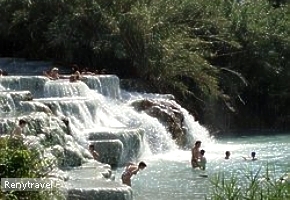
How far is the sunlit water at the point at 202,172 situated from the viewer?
1413cm

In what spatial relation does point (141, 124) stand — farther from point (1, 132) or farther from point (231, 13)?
point (231, 13)

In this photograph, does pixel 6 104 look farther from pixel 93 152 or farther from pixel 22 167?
pixel 22 167

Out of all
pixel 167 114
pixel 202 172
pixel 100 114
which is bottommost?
pixel 202 172

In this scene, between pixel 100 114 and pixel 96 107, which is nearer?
pixel 96 107

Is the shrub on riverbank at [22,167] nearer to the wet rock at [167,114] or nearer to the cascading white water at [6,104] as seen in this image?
the cascading white water at [6,104]

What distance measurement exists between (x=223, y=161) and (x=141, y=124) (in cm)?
353

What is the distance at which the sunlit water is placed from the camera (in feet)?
46.4

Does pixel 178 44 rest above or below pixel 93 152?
above

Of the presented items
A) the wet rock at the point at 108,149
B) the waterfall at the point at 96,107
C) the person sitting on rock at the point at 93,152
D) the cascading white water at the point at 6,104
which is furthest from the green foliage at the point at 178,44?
the person sitting on rock at the point at 93,152

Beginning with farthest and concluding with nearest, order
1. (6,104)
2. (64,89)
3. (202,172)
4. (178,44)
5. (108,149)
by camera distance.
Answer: (178,44), (64,89), (108,149), (6,104), (202,172)

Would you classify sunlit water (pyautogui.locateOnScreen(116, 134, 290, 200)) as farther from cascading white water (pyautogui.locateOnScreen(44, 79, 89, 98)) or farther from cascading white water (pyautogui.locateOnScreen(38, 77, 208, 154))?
cascading white water (pyautogui.locateOnScreen(44, 79, 89, 98))

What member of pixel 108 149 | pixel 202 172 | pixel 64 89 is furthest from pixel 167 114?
pixel 202 172

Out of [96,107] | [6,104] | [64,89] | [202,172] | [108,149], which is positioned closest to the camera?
[202,172]

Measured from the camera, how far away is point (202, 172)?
657 inches
